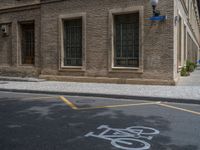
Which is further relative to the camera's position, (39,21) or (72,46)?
(39,21)

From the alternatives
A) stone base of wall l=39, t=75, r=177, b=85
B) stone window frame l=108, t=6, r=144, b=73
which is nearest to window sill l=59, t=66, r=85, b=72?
stone base of wall l=39, t=75, r=177, b=85

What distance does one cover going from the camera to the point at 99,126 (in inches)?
233

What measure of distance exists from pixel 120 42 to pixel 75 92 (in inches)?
176

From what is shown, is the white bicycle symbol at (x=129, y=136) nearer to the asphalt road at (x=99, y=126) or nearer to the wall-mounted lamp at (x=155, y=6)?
the asphalt road at (x=99, y=126)

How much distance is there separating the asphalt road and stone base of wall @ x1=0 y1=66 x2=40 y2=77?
784 cm

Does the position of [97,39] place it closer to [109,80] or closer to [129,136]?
[109,80]

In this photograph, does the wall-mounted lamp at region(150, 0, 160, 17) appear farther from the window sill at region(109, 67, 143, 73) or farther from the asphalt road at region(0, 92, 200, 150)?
the asphalt road at region(0, 92, 200, 150)

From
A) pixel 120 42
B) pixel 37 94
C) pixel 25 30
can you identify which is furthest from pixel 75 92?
pixel 25 30

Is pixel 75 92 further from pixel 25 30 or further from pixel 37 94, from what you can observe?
pixel 25 30

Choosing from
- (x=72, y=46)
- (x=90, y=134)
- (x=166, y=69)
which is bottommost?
(x=90, y=134)

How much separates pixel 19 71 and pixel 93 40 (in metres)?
6.18

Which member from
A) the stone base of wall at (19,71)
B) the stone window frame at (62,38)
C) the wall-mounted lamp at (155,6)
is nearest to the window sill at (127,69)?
the stone window frame at (62,38)

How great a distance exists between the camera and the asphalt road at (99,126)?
466 cm

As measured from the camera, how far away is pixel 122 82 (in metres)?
13.6
